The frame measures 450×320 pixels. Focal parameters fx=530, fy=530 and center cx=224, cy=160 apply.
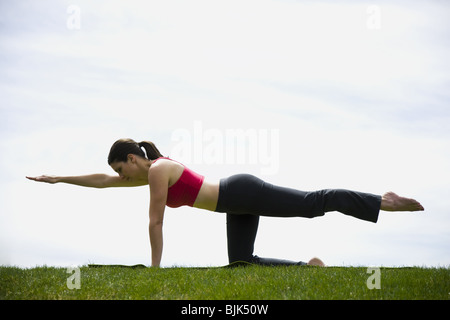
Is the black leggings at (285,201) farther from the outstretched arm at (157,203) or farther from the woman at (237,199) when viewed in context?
the outstretched arm at (157,203)

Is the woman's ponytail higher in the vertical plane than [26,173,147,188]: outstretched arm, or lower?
higher

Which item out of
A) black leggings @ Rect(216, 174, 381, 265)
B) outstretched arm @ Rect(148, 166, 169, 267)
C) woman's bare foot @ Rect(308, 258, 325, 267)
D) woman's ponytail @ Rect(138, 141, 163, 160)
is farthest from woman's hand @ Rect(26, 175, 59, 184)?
woman's bare foot @ Rect(308, 258, 325, 267)

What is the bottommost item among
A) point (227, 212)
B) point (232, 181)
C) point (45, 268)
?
point (45, 268)

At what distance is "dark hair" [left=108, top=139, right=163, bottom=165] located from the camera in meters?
7.25

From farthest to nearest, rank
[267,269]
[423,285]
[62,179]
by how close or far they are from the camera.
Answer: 1. [62,179]
2. [267,269]
3. [423,285]

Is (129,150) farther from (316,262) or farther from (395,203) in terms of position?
(395,203)

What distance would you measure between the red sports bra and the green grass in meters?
0.92

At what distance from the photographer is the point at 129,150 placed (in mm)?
7262

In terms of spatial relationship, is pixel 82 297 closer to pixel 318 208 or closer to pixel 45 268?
pixel 45 268

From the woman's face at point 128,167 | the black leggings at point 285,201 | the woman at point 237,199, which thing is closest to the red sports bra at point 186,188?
the woman at point 237,199

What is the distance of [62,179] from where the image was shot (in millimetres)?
7938

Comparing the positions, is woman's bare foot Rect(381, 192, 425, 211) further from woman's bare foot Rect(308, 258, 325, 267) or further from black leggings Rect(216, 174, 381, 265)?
woman's bare foot Rect(308, 258, 325, 267)
